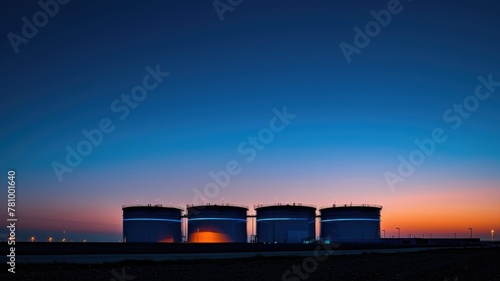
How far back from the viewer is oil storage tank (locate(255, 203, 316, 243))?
96.7 meters

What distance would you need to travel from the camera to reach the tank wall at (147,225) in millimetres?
91312

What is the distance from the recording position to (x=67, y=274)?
77.5ft

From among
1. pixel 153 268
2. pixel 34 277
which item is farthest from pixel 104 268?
pixel 34 277

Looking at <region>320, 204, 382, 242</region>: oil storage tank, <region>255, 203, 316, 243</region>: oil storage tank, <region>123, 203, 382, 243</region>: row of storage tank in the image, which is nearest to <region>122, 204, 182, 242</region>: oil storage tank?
<region>123, 203, 382, 243</region>: row of storage tank

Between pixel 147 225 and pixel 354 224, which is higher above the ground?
pixel 354 224

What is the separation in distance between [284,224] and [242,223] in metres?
7.88

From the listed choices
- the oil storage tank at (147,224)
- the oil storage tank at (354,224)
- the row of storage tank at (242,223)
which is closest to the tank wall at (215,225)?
the row of storage tank at (242,223)

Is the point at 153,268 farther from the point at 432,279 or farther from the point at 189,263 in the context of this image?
the point at 432,279

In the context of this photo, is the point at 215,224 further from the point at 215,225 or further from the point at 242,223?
the point at 242,223

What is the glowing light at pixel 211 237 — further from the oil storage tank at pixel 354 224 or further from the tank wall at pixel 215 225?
the oil storage tank at pixel 354 224

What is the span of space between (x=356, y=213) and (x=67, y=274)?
79.8 meters

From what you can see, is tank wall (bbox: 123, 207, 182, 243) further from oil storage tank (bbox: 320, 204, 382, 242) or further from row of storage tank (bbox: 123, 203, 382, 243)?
oil storage tank (bbox: 320, 204, 382, 242)

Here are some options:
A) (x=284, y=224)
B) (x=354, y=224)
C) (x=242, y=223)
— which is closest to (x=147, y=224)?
(x=242, y=223)

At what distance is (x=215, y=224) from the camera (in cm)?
9369
